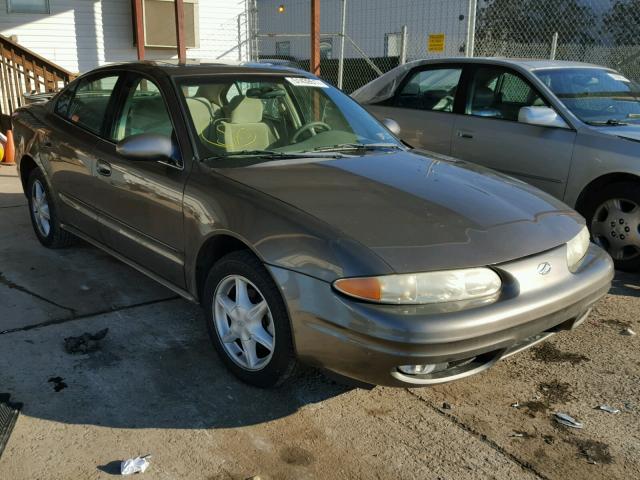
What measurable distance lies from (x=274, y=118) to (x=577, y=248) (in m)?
1.95

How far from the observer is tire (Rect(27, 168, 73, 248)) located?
4941mm

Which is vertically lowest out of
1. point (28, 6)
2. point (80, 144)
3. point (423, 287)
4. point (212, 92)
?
point (423, 287)

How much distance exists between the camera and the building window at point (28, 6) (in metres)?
11.6

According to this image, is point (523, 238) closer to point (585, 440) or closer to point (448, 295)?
point (448, 295)

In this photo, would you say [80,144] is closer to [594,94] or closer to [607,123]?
[607,123]

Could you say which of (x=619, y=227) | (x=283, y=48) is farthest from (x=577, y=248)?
(x=283, y=48)

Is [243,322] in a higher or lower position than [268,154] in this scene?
lower

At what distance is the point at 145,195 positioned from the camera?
11.9 feet

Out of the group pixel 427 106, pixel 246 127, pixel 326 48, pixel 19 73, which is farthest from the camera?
pixel 326 48

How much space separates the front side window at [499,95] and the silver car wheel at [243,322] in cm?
352

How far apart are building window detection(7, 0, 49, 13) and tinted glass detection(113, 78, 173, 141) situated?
30.8ft

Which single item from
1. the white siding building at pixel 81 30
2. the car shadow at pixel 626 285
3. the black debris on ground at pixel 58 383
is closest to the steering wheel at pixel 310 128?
the black debris on ground at pixel 58 383

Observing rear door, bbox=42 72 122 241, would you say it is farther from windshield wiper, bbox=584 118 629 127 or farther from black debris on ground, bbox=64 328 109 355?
windshield wiper, bbox=584 118 629 127

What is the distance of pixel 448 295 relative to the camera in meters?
2.56
